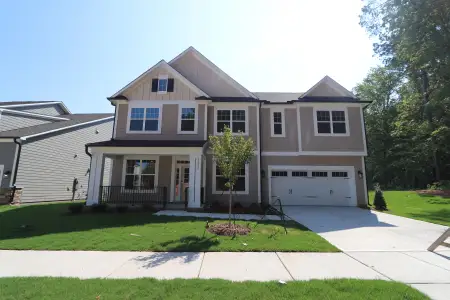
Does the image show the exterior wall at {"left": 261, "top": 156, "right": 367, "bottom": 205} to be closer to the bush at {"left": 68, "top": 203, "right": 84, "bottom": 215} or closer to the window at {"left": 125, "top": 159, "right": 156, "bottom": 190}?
the window at {"left": 125, "top": 159, "right": 156, "bottom": 190}

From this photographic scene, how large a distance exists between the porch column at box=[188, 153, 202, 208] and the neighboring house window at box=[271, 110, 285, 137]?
5420 mm

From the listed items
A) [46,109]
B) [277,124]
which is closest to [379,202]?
[277,124]

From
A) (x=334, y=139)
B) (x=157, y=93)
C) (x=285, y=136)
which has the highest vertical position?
(x=157, y=93)

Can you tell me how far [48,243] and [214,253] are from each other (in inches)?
179

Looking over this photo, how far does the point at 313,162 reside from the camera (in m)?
14.8

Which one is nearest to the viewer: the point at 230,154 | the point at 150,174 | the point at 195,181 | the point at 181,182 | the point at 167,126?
the point at 230,154

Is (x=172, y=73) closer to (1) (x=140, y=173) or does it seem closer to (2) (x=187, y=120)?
(2) (x=187, y=120)

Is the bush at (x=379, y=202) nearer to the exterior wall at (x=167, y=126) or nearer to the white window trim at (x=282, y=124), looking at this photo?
the white window trim at (x=282, y=124)

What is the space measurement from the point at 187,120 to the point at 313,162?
8179 mm

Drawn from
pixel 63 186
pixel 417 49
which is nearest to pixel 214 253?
pixel 63 186

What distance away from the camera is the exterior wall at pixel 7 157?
47.2 feet

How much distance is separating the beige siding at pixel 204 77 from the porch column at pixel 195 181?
5.20m

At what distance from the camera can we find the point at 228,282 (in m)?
4.11

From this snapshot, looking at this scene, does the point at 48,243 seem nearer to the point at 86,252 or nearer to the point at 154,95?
the point at 86,252
